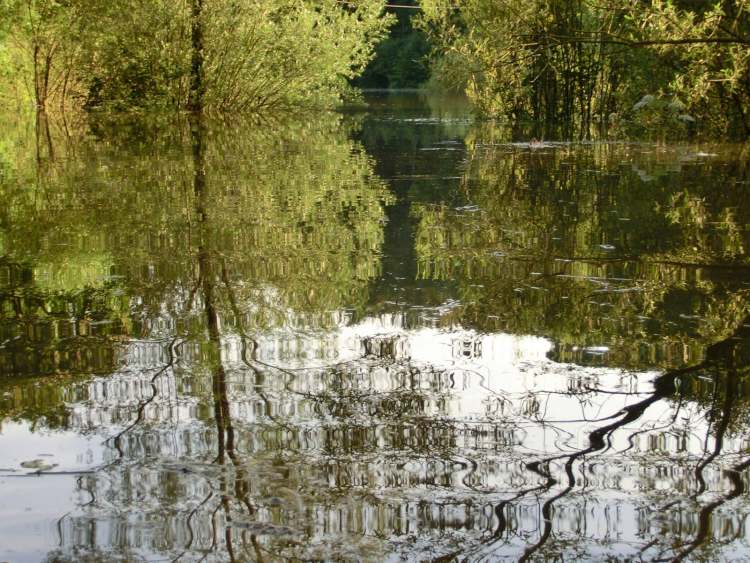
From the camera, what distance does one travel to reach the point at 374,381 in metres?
3.68

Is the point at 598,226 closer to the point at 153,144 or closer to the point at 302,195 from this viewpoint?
the point at 302,195

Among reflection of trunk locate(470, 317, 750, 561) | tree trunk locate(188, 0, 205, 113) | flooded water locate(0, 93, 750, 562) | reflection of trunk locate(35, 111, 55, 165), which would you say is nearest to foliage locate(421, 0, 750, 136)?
reflection of trunk locate(35, 111, 55, 165)

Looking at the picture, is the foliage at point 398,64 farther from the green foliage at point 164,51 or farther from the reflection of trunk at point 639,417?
the reflection of trunk at point 639,417

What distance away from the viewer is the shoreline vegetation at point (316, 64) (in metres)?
15.0

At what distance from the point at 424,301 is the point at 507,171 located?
6280mm

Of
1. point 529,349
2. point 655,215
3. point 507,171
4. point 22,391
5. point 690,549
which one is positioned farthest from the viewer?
point 507,171

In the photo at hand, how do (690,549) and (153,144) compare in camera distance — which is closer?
(690,549)

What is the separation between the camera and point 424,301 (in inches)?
192

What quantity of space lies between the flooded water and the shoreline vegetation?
17.7 feet

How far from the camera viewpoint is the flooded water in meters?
2.54

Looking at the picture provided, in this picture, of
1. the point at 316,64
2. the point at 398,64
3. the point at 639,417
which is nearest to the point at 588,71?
the point at 316,64

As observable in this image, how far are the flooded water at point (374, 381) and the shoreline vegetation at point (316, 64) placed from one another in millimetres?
5408

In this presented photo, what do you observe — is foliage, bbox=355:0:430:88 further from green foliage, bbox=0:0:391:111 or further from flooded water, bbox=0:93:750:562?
flooded water, bbox=0:93:750:562

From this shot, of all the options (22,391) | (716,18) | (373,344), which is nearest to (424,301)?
(373,344)
